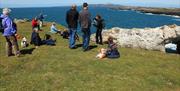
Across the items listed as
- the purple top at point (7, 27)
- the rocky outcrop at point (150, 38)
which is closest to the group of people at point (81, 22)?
the purple top at point (7, 27)

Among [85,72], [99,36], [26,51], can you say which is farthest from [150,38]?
[85,72]

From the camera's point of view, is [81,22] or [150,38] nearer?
[81,22]

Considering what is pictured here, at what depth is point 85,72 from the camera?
887 inches

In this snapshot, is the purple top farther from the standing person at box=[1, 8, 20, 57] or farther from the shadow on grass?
the shadow on grass

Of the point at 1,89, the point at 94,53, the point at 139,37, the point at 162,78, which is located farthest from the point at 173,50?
the point at 1,89

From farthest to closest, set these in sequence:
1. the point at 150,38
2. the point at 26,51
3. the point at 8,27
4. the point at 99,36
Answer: the point at 150,38 → the point at 99,36 → the point at 26,51 → the point at 8,27

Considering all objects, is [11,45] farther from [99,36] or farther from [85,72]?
[99,36]

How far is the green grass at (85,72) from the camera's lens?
20.4m

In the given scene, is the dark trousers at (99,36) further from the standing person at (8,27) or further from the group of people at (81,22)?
the standing person at (8,27)

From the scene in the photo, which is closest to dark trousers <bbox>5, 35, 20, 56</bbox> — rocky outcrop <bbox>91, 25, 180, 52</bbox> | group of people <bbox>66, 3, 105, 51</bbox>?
group of people <bbox>66, 3, 105, 51</bbox>

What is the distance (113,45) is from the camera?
2620 cm

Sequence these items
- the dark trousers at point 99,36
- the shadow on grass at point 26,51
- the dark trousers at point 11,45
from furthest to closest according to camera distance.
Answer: the dark trousers at point 99,36 → the shadow on grass at point 26,51 → the dark trousers at point 11,45

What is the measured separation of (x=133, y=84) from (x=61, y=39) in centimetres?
1722

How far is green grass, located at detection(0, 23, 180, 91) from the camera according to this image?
20.4 m
